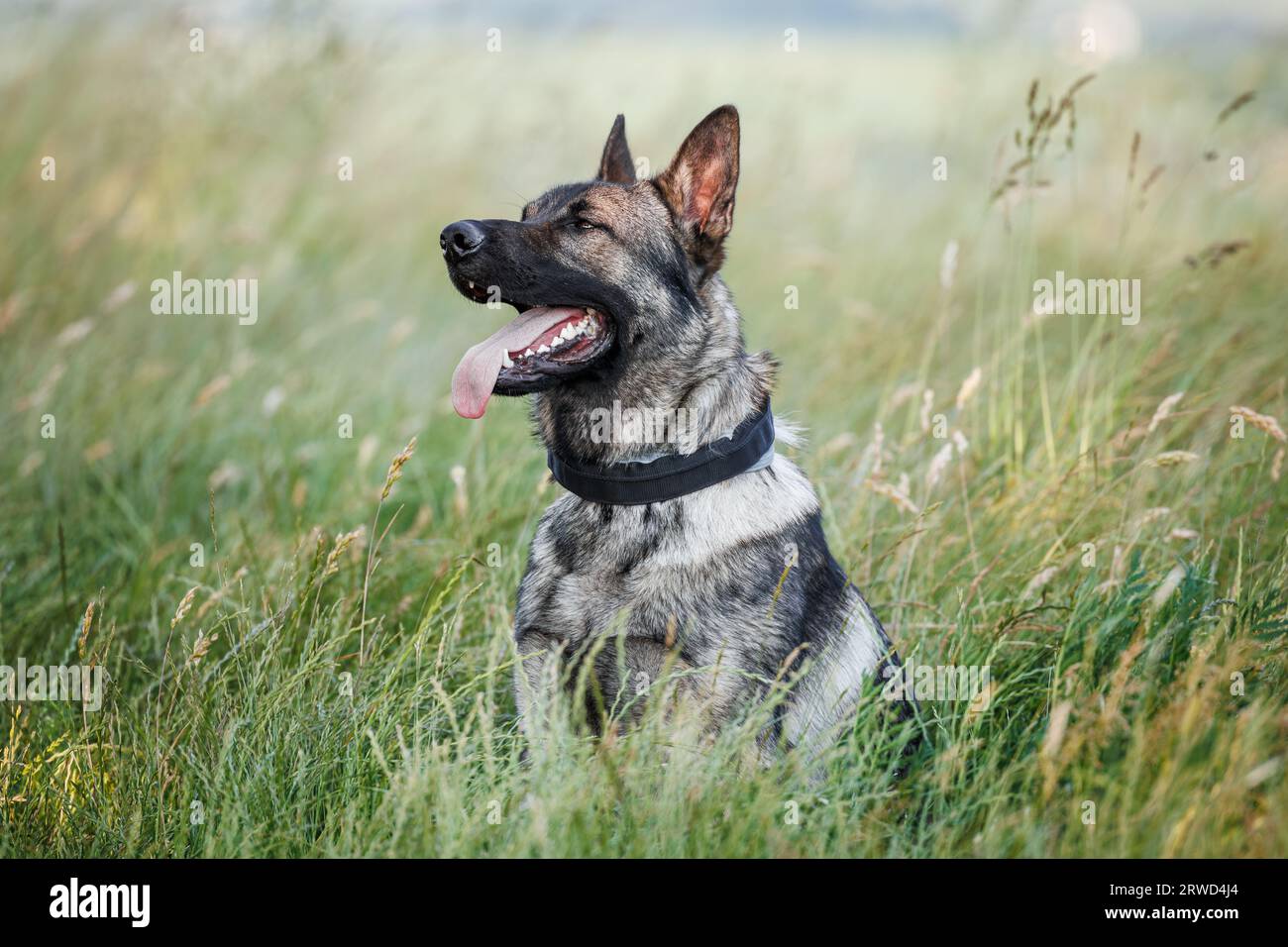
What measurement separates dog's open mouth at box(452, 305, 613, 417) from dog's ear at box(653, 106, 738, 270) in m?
0.39

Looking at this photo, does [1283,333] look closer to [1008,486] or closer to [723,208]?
[1008,486]

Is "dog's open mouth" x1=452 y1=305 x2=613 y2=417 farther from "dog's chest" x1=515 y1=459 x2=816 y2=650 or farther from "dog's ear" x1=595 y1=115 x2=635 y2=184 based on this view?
"dog's ear" x1=595 y1=115 x2=635 y2=184

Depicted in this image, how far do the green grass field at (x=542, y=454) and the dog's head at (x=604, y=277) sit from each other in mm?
580

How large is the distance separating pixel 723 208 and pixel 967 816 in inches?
70.0

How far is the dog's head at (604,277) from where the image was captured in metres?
2.95

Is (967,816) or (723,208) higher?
(723,208)

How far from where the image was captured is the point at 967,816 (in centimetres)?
256

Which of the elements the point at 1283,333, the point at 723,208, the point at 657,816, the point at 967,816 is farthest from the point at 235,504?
the point at 1283,333

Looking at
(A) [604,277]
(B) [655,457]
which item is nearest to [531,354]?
(A) [604,277]

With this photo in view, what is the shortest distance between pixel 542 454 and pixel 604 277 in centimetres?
150

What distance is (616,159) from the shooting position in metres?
3.46

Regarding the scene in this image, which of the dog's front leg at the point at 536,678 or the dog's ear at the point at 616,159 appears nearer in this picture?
the dog's front leg at the point at 536,678

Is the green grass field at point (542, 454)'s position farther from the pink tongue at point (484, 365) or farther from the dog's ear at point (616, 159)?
the dog's ear at point (616, 159)

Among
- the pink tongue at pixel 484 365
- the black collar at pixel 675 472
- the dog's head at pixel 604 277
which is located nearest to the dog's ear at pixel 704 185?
the dog's head at pixel 604 277
